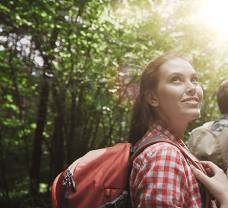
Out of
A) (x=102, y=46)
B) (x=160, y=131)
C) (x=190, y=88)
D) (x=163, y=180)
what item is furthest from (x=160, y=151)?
(x=102, y=46)

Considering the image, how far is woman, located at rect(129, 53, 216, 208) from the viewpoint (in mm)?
1346

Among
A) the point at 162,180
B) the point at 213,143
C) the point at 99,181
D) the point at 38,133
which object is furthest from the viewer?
the point at 38,133

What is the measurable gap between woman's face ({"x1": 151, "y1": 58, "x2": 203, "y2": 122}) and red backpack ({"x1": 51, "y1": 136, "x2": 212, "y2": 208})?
20 cm

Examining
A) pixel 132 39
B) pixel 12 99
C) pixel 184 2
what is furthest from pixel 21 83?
pixel 184 2

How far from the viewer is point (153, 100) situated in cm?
177

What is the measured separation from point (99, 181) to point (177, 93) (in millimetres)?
538

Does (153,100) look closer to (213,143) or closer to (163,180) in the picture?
(163,180)

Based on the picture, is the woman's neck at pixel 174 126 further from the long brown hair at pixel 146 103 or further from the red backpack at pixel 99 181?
the red backpack at pixel 99 181

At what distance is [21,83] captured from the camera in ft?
27.6

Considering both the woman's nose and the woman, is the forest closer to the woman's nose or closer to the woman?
the woman

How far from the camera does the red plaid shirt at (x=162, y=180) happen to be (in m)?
1.33

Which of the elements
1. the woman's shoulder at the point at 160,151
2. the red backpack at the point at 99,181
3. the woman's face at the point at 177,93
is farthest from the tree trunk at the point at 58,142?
the woman's shoulder at the point at 160,151

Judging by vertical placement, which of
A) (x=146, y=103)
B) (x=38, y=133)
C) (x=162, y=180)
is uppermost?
(x=146, y=103)

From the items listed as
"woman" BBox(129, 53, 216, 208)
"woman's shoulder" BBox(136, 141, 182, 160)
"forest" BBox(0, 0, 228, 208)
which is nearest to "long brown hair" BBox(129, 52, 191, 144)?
"woman" BBox(129, 53, 216, 208)
